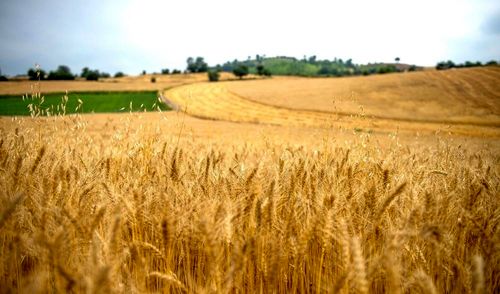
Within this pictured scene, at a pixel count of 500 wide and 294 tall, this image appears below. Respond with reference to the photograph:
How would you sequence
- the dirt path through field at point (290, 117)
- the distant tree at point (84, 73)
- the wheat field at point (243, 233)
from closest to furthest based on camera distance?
1. the wheat field at point (243, 233)
2. the dirt path through field at point (290, 117)
3. the distant tree at point (84, 73)

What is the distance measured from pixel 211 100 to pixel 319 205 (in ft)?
125

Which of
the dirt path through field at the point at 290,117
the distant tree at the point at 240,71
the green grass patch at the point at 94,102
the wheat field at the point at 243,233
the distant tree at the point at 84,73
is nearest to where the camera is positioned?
the wheat field at the point at 243,233

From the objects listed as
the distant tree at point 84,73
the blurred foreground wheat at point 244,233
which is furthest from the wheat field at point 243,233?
the distant tree at point 84,73

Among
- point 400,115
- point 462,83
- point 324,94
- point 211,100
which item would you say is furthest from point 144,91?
point 462,83

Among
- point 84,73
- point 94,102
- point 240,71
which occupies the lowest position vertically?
point 94,102

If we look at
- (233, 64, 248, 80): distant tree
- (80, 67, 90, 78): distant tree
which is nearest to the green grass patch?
(233, 64, 248, 80): distant tree

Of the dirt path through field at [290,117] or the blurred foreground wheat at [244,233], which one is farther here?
the dirt path through field at [290,117]

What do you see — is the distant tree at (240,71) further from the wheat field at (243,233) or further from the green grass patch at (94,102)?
the wheat field at (243,233)

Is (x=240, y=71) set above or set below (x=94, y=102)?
above

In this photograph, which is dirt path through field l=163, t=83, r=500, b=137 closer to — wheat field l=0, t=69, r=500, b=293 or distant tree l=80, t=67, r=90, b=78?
wheat field l=0, t=69, r=500, b=293

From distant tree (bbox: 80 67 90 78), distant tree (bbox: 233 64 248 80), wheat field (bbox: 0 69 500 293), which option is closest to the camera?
wheat field (bbox: 0 69 500 293)

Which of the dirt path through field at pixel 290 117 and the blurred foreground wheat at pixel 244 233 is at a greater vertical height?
the blurred foreground wheat at pixel 244 233

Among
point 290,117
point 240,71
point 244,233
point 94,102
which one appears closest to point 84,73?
point 240,71

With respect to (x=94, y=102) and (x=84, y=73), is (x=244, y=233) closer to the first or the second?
(x=94, y=102)
